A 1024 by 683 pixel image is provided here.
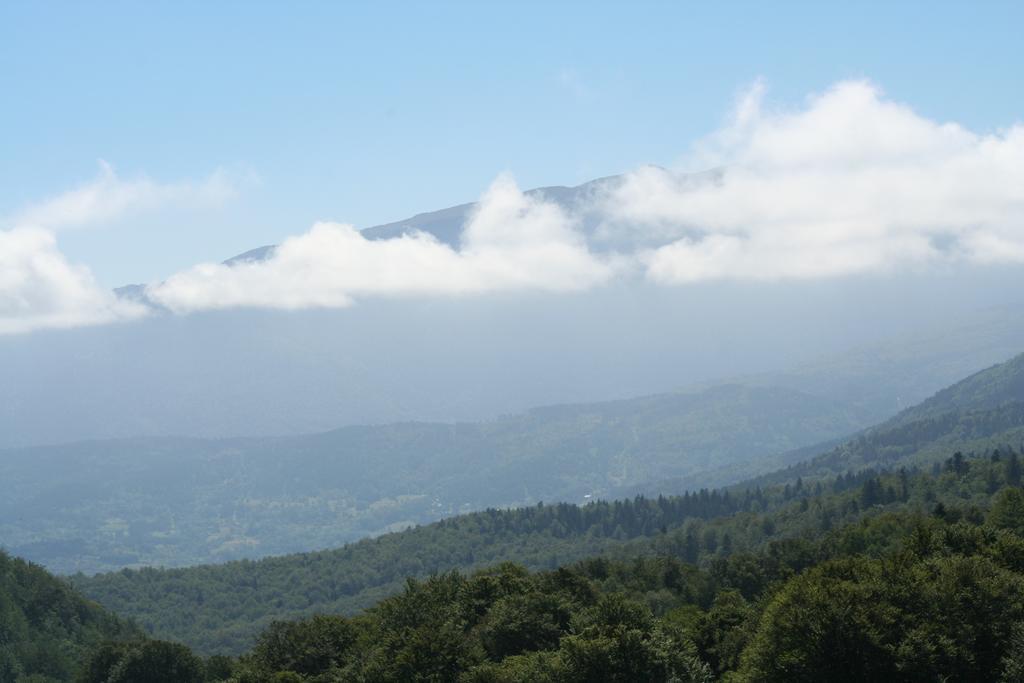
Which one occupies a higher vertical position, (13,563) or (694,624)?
(13,563)

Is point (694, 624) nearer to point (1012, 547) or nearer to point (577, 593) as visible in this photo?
point (577, 593)

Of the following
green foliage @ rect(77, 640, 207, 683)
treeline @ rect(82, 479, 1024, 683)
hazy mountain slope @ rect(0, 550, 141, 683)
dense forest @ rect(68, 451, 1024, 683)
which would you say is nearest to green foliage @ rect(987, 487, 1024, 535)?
dense forest @ rect(68, 451, 1024, 683)

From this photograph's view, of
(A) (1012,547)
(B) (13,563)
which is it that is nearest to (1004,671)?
(A) (1012,547)

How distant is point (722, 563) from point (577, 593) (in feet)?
131

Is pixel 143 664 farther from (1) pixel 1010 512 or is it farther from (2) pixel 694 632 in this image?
(1) pixel 1010 512

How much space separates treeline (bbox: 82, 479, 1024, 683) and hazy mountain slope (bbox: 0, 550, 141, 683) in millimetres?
29367

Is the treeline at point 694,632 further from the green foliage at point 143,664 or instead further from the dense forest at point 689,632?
the green foliage at point 143,664

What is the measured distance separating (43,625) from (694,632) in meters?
99.7

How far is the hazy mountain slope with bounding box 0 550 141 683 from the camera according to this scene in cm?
12750

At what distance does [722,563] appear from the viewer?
12775 centimetres

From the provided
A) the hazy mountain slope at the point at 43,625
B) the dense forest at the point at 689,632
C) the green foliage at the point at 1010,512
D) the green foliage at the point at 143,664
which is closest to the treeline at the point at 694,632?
the dense forest at the point at 689,632

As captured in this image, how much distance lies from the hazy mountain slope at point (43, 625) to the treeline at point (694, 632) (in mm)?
29367

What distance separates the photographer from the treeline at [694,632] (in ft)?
198

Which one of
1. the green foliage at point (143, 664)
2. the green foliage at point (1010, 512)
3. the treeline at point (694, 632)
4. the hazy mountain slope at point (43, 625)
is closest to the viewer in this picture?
the treeline at point (694, 632)
